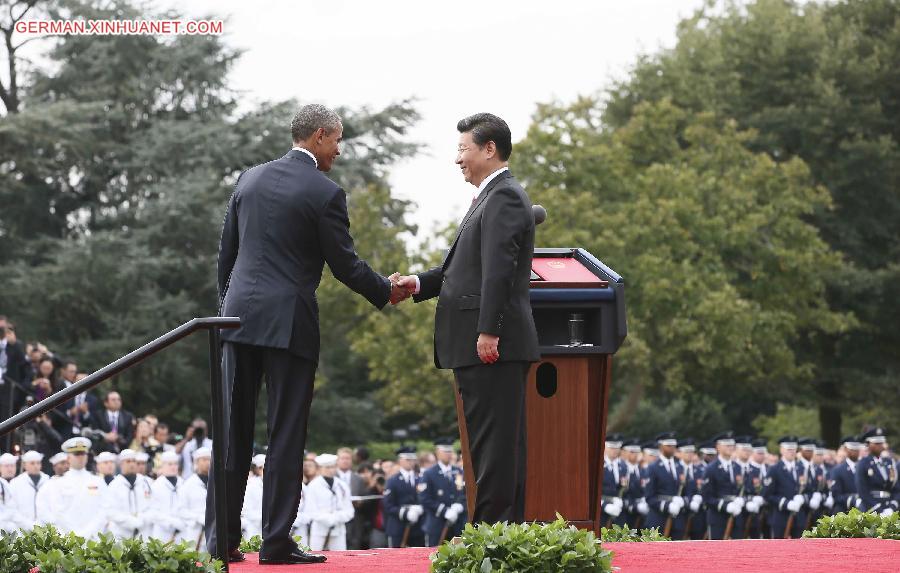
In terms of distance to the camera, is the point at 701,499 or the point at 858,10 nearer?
the point at 701,499

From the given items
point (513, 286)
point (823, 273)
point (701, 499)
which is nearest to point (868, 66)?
point (823, 273)

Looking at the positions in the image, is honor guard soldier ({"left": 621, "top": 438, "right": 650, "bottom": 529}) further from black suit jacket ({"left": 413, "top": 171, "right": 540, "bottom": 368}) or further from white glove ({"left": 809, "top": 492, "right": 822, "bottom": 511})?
black suit jacket ({"left": 413, "top": 171, "right": 540, "bottom": 368})

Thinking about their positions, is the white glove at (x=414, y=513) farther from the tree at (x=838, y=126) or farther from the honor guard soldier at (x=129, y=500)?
the tree at (x=838, y=126)

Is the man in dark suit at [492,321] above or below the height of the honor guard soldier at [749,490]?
above

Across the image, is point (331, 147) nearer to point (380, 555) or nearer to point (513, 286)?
point (513, 286)

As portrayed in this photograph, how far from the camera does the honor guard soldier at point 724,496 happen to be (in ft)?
71.2

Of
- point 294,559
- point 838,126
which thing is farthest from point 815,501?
point 838,126

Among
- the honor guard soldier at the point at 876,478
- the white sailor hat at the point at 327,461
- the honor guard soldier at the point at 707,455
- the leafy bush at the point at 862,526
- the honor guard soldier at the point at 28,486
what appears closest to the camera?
the leafy bush at the point at 862,526

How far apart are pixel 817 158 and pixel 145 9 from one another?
17378 mm

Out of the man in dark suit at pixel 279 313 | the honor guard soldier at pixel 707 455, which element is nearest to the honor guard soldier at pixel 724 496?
the honor guard soldier at pixel 707 455

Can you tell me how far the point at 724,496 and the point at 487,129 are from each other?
52.3 ft

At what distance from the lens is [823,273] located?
36.3 meters

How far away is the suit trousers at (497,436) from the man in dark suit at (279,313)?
73 centimetres

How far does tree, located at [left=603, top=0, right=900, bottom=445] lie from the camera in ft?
124
